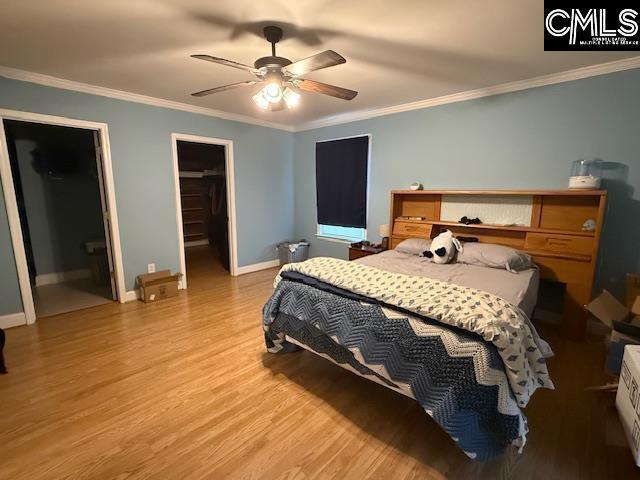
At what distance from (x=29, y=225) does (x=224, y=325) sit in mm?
3564

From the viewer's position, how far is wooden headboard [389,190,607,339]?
258 cm

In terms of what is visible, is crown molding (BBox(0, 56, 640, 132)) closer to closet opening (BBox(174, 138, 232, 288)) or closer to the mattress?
closet opening (BBox(174, 138, 232, 288))

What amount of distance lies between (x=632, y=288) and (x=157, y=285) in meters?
4.74

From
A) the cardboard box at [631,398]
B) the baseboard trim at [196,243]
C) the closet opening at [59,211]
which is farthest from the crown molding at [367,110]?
the baseboard trim at [196,243]

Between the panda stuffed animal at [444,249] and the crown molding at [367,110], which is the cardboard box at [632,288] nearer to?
the panda stuffed animal at [444,249]

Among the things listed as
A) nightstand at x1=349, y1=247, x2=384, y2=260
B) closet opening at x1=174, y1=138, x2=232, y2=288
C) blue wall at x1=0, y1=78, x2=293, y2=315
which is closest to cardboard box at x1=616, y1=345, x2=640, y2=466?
nightstand at x1=349, y1=247, x2=384, y2=260

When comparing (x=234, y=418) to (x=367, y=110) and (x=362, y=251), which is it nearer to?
(x=362, y=251)

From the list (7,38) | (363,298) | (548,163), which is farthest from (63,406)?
(548,163)

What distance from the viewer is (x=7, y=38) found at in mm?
2158

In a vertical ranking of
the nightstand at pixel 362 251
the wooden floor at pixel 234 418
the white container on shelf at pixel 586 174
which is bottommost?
the wooden floor at pixel 234 418

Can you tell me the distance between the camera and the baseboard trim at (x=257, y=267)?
16.0ft

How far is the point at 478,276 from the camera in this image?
8.13 ft

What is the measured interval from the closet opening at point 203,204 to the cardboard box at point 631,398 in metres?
5.17

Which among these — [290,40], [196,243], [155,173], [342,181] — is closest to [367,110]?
[342,181]
